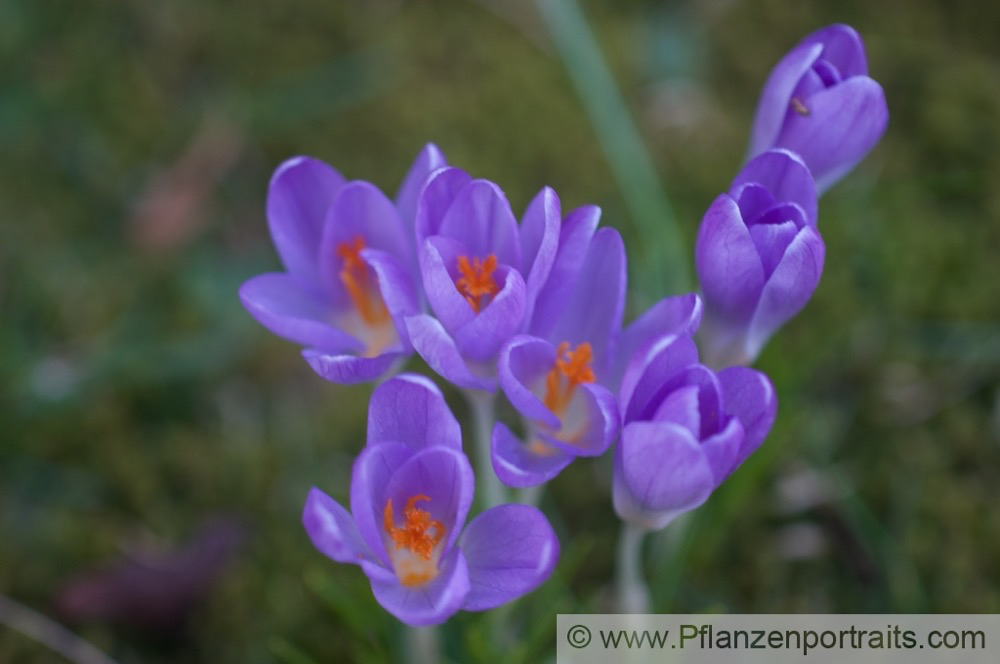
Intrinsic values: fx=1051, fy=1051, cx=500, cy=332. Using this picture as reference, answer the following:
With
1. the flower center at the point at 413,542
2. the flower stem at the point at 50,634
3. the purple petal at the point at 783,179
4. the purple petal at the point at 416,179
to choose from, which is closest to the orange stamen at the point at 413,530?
the flower center at the point at 413,542

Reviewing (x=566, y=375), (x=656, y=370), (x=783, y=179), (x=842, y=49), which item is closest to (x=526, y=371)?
(x=566, y=375)

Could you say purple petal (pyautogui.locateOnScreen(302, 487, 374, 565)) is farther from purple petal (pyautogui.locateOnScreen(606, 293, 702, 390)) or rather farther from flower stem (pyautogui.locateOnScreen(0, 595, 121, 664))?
flower stem (pyautogui.locateOnScreen(0, 595, 121, 664))

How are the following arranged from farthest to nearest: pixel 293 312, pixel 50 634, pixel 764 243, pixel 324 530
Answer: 1. pixel 50 634
2. pixel 293 312
3. pixel 764 243
4. pixel 324 530

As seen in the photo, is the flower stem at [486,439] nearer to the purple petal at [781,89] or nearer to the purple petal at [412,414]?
the purple petal at [412,414]

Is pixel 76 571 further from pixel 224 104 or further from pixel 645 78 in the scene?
pixel 645 78

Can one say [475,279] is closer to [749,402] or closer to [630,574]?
[749,402]

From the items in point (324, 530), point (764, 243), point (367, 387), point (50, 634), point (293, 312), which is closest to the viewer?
point (324, 530)
